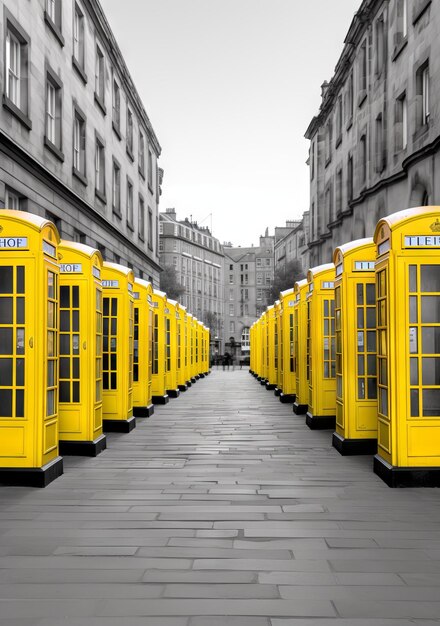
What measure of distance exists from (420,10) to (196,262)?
81.4 metres

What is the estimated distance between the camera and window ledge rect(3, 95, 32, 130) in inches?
557

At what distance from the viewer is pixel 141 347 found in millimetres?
14242

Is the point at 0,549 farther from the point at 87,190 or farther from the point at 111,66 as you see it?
the point at 111,66

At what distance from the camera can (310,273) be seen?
1270 centimetres

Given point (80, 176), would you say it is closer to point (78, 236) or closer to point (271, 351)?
point (78, 236)

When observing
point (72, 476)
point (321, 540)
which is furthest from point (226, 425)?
point (321, 540)

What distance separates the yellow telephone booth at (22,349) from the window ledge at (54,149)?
34.1 feet

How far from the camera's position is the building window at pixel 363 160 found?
2577 cm

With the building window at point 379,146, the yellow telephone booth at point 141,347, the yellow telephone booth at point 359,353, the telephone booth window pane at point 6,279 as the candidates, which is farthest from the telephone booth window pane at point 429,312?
the building window at point 379,146

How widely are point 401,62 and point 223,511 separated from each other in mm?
17954

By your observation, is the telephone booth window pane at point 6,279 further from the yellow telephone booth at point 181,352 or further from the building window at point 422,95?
the yellow telephone booth at point 181,352

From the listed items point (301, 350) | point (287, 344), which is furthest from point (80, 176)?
point (301, 350)

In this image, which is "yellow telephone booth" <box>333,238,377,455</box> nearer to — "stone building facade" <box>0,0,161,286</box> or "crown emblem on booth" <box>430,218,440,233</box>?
"crown emblem on booth" <box>430,218,440,233</box>

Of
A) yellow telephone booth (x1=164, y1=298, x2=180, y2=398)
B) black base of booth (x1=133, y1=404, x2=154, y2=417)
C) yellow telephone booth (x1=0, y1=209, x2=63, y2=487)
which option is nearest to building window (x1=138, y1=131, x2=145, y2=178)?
yellow telephone booth (x1=164, y1=298, x2=180, y2=398)
